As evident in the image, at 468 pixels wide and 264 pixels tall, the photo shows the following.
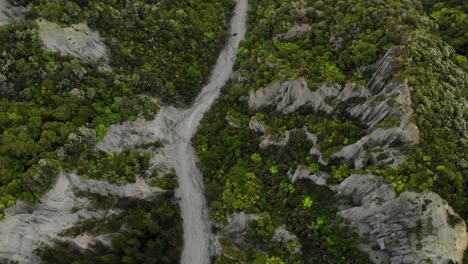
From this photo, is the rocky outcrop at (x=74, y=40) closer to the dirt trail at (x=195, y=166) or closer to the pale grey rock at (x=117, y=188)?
the dirt trail at (x=195, y=166)

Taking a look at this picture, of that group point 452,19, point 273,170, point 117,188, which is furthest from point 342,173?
point 452,19

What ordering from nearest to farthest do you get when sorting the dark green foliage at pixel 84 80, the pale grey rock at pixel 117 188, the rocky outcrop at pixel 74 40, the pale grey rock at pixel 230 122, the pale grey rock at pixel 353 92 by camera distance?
the dark green foliage at pixel 84 80, the pale grey rock at pixel 117 188, the pale grey rock at pixel 353 92, the rocky outcrop at pixel 74 40, the pale grey rock at pixel 230 122

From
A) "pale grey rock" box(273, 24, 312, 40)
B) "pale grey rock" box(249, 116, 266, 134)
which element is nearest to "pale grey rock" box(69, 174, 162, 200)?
"pale grey rock" box(249, 116, 266, 134)

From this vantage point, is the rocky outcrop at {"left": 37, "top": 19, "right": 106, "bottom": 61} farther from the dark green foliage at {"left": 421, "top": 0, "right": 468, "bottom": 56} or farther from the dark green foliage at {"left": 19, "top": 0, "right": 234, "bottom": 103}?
the dark green foliage at {"left": 421, "top": 0, "right": 468, "bottom": 56}

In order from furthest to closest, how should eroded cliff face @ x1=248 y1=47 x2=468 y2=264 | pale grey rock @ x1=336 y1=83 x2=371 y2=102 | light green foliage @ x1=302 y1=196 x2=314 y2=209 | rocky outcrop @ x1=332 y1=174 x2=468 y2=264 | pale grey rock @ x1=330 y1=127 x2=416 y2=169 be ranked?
pale grey rock @ x1=336 y1=83 x2=371 y2=102 → light green foliage @ x1=302 y1=196 x2=314 y2=209 → pale grey rock @ x1=330 y1=127 x2=416 y2=169 → eroded cliff face @ x1=248 y1=47 x2=468 y2=264 → rocky outcrop @ x1=332 y1=174 x2=468 y2=264

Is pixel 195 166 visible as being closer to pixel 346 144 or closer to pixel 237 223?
pixel 237 223

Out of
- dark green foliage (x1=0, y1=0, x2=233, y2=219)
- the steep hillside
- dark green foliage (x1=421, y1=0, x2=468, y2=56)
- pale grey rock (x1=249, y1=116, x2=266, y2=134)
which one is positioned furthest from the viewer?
dark green foliage (x1=421, y1=0, x2=468, y2=56)

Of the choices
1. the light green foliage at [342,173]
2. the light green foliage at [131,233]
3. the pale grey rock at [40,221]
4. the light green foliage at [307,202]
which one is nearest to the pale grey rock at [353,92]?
the light green foliage at [342,173]
